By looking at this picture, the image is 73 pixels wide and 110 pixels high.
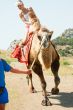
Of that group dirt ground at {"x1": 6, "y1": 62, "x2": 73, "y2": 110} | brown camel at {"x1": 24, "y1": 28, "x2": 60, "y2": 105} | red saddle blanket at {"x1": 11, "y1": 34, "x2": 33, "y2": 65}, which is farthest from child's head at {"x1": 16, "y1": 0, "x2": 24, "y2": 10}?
dirt ground at {"x1": 6, "y1": 62, "x2": 73, "y2": 110}

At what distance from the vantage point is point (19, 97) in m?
13.3

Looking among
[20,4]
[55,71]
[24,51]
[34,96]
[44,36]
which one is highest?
[20,4]

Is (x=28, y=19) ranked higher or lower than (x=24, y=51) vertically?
higher

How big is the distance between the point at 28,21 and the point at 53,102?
9.20 ft

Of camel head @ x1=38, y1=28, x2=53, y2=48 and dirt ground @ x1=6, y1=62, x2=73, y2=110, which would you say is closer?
camel head @ x1=38, y1=28, x2=53, y2=48

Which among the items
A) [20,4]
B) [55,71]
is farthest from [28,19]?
[55,71]

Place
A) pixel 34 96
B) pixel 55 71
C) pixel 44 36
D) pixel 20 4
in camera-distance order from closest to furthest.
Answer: pixel 44 36 → pixel 34 96 → pixel 55 71 → pixel 20 4

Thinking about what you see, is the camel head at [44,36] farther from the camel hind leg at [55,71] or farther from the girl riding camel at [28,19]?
the camel hind leg at [55,71]

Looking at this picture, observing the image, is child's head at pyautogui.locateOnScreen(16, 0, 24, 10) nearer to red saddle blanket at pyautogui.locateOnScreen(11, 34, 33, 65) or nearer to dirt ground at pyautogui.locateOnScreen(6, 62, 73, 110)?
red saddle blanket at pyautogui.locateOnScreen(11, 34, 33, 65)

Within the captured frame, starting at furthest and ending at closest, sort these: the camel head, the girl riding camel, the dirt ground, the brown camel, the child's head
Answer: the child's head, the girl riding camel, the dirt ground, the brown camel, the camel head

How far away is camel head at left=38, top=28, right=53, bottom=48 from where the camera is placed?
11.5m

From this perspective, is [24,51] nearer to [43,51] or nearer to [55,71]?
[55,71]

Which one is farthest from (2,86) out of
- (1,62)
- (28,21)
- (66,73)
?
(66,73)

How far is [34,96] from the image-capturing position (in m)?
13.6
